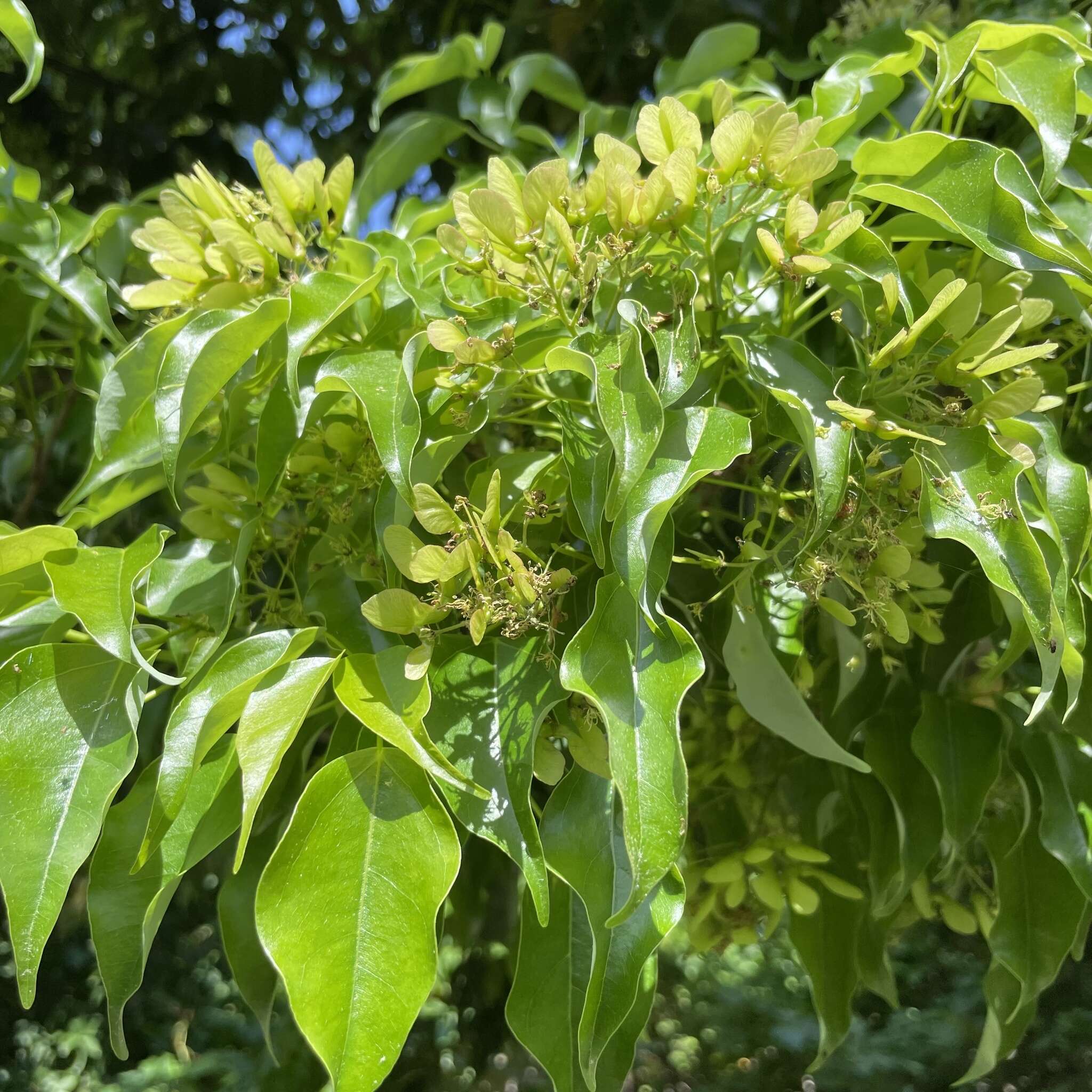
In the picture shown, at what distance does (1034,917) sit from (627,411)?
0.40 metres

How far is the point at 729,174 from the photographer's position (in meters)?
0.45

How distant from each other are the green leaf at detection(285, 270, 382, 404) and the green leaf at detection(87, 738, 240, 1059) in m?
0.17

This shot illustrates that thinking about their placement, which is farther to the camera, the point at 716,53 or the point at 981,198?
the point at 716,53

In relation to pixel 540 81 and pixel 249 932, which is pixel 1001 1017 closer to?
pixel 249 932

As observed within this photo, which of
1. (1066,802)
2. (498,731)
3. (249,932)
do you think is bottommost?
(1066,802)

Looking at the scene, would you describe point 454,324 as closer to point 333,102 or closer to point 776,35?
point 776,35

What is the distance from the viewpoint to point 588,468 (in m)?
0.42

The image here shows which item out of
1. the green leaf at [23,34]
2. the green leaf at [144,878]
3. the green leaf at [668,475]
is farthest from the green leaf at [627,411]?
the green leaf at [23,34]

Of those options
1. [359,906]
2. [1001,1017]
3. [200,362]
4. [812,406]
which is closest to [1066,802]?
[1001,1017]

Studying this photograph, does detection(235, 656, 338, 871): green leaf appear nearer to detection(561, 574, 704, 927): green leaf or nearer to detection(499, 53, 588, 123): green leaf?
detection(561, 574, 704, 927): green leaf

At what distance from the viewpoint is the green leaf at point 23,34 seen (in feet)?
1.90

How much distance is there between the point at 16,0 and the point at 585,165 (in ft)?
1.41

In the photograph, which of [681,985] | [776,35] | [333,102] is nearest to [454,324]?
[776,35]

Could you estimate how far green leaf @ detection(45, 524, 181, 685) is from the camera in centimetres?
40
